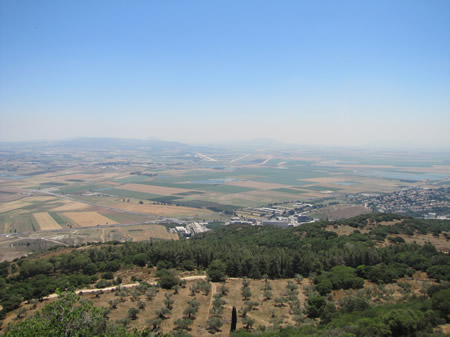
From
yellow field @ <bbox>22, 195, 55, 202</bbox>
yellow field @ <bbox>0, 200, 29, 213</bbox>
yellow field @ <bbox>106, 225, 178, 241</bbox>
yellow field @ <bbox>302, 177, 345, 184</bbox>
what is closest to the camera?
yellow field @ <bbox>106, 225, 178, 241</bbox>

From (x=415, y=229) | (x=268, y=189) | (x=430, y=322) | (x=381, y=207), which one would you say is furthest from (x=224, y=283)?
(x=268, y=189)

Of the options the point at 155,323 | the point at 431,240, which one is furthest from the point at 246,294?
the point at 431,240

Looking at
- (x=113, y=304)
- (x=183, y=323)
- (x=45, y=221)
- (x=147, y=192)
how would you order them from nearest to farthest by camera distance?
(x=183, y=323)
(x=113, y=304)
(x=45, y=221)
(x=147, y=192)

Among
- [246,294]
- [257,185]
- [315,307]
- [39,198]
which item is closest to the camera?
[315,307]

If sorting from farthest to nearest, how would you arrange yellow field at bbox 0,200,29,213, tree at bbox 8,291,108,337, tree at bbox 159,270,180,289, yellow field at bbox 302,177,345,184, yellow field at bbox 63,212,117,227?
1. yellow field at bbox 302,177,345,184
2. yellow field at bbox 0,200,29,213
3. yellow field at bbox 63,212,117,227
4. tree at bbox 159,270,180,289
5. tree at bbox 8,291,108,337

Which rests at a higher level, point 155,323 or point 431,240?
point 155,323

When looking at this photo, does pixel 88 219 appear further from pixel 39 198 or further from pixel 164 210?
pixel 39 198

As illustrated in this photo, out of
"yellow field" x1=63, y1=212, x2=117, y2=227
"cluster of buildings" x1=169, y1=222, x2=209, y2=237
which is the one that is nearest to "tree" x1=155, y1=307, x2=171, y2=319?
"cluster of buildings" x1=169, y1=222, x2=209, y2=237

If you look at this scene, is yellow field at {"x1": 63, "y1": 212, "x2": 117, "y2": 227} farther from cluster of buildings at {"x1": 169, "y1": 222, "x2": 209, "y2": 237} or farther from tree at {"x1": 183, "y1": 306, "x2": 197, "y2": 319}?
tree at {"x1": 183, "y1": 306, "x2": 197, "y2": 319}
